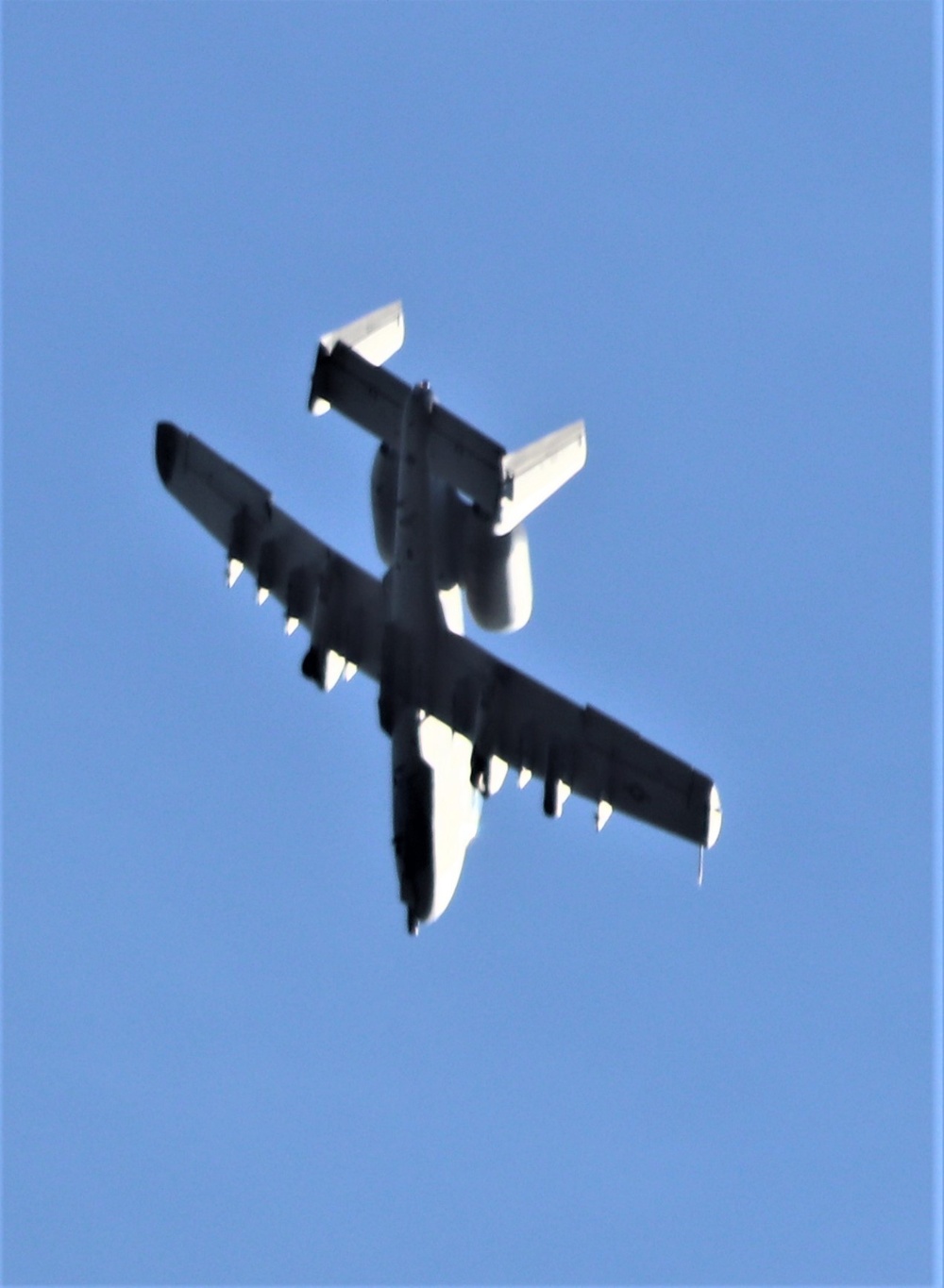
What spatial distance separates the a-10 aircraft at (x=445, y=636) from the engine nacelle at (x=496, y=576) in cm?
3

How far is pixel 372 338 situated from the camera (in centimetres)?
4997

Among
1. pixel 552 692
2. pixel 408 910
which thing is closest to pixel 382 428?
pixel 552 692

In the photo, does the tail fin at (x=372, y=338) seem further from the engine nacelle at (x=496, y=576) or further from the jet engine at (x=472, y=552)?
the engine nacelle at (x=496, y=576)

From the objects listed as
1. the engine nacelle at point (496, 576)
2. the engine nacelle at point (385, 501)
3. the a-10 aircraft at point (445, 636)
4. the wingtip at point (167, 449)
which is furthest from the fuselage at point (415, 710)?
the wingtip at point (167, 449)

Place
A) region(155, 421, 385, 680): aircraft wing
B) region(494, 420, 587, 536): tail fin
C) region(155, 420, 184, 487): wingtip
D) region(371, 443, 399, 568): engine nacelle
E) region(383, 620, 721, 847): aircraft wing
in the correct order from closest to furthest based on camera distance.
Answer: region(494, 420, 587, 536): tail fin → region(371, 443, 399, 568): engine nacelle → region(383, 620, 721, 847): aircraft wing → region(155, 421, 385, 680): aircraft wing → region(155, 420, 184, 487): wingtip

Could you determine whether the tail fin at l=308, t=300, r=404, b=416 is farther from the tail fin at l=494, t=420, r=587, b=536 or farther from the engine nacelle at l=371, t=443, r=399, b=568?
the tail fin at l=494, t=420, r=587, b=536

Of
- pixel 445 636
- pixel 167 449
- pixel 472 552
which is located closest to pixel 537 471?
pixel 472 552

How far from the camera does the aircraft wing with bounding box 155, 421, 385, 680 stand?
1955 inches

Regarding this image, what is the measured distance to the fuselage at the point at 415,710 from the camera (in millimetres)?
47531

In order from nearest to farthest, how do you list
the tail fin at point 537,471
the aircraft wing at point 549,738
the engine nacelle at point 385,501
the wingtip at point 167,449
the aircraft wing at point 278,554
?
1. the tail fin at point 537,471
2. the engine nacelle at point 385,501
3. the aircraft wing at point 549,738
4. the aircraft wing at point 278,554
5. the wingtip at point 167,449

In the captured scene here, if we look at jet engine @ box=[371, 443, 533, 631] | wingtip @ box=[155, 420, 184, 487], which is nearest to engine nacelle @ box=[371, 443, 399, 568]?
jet engine @ box=[371, 443, 533, 631]

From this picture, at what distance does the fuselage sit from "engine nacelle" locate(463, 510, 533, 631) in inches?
31.1

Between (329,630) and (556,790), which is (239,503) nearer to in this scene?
(329,630)

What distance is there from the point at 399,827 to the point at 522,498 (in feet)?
21.0
